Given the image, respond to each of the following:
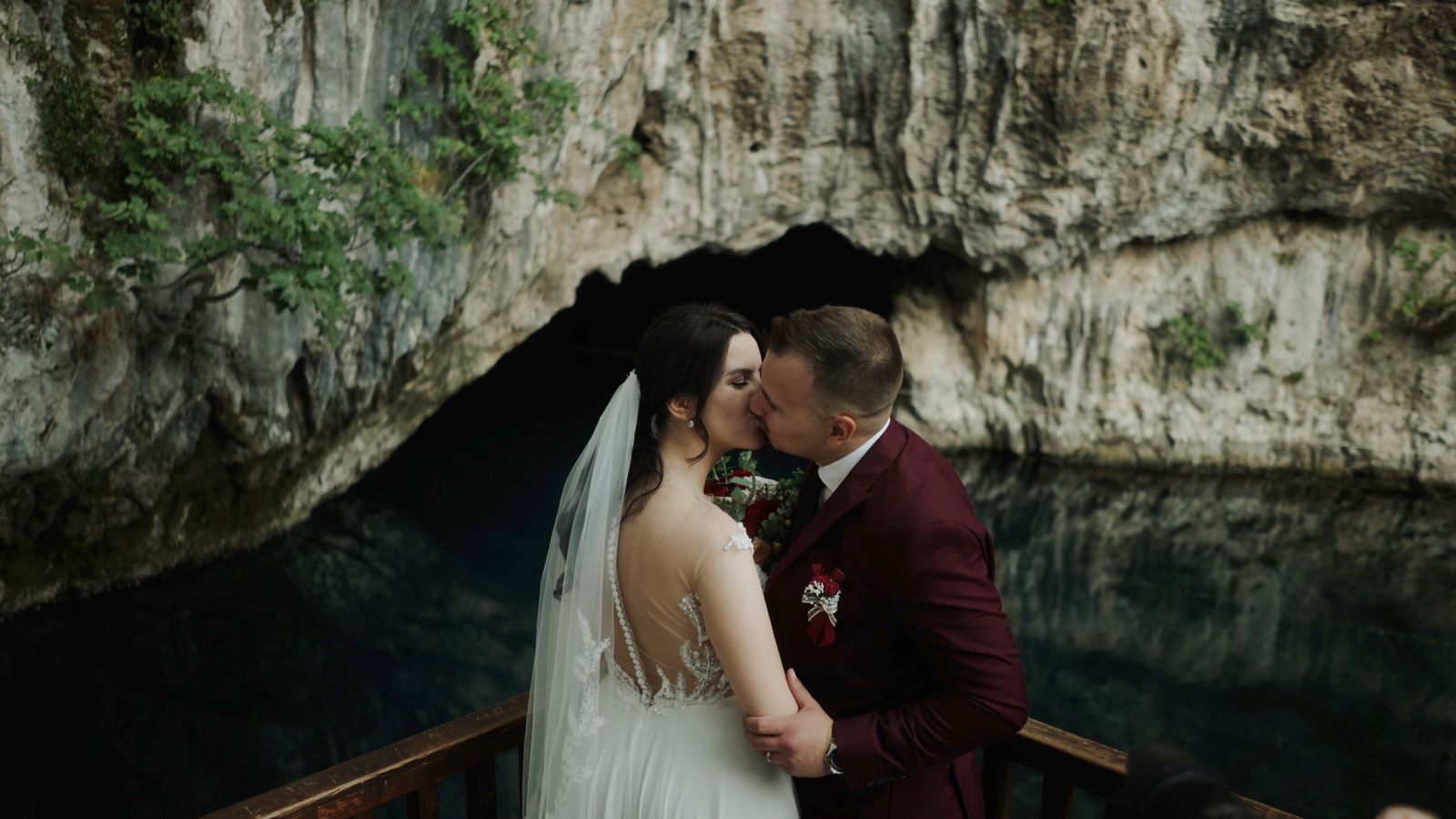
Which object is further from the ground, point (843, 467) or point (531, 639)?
point (843, 467)

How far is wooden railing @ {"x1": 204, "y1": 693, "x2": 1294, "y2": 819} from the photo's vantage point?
1805 millimetres

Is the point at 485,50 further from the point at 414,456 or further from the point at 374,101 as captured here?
the point at 414,456

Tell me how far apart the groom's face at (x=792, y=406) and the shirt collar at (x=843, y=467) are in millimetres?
39

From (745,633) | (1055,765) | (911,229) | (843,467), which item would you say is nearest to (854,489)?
(843,467)

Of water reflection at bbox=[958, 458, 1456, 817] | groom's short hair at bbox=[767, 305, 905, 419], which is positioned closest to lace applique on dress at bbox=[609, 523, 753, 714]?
groom's short hair at bbox=[767, 305, 905, 419]

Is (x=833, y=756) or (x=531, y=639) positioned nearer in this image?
(x=833, y=756)

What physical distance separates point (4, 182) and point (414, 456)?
6.15 m

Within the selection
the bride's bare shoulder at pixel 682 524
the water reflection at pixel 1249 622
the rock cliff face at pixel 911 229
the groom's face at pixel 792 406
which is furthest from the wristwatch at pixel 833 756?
the water reflection at pixel 1249 622

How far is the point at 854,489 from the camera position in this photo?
66.7 inches

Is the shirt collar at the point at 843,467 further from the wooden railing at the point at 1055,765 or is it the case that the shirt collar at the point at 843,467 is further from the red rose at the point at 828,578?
the wooden railing at the point at 1055,765

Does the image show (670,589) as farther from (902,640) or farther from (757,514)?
(902,640)

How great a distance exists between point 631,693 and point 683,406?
0.54m

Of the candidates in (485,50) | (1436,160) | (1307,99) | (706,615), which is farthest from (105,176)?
(1436,160)

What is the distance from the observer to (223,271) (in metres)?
5.63
